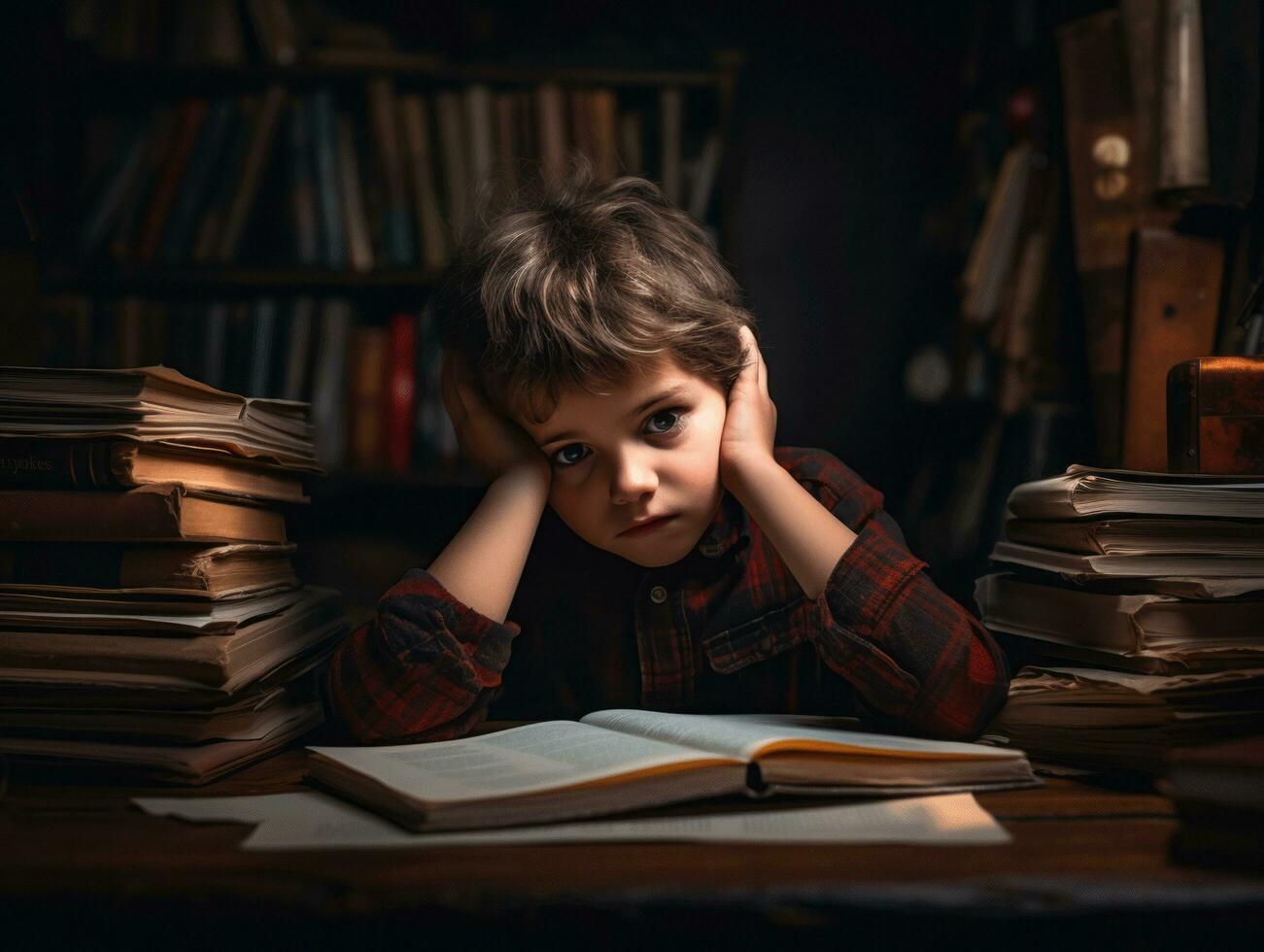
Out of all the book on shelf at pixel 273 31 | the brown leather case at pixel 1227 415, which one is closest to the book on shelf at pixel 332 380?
the book on shelf at pixel 273 31

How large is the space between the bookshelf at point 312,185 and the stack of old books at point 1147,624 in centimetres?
122

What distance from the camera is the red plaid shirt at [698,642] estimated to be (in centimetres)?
85

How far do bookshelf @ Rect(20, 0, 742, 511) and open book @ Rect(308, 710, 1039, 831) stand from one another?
4.02 ft

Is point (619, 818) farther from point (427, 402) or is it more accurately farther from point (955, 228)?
point (955, 228)

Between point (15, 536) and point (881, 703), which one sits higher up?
point (15, 536)

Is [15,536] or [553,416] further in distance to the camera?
[553,416]

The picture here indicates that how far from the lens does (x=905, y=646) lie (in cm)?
85

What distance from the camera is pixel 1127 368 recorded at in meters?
1.15

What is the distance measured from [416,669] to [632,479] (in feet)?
0.85

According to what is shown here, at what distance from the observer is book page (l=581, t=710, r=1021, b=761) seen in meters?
0.67

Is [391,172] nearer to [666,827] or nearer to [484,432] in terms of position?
[484,432]

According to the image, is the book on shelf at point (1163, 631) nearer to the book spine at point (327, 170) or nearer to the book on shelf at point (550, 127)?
the book on shelf at point (550, 127)

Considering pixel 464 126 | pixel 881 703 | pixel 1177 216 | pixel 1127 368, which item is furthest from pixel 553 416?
pixel 464 126

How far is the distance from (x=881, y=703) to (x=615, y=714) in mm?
236
